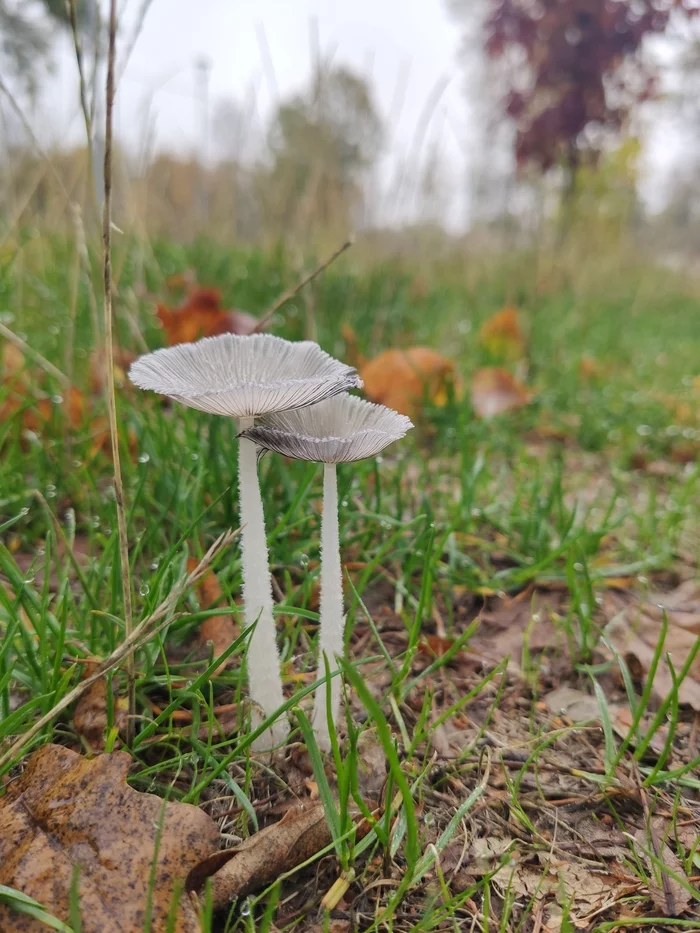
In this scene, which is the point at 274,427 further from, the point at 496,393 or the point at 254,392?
the point at 496,393

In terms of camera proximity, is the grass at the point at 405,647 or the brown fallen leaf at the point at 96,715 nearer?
the grass at the point at 405,647

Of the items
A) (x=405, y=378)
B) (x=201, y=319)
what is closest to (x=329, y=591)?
(x=405, y=378)

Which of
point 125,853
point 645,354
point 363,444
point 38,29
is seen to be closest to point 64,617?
point 125,853

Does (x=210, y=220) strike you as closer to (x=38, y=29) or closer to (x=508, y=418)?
(x=508, y=418)

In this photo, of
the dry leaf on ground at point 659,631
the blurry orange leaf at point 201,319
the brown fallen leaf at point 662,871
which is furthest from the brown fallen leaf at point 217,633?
the blurry orange leaf at point 201,319

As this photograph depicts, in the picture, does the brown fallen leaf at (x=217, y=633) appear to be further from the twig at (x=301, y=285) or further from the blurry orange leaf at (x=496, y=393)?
the blurry orange leaf at (x=496, y=393)

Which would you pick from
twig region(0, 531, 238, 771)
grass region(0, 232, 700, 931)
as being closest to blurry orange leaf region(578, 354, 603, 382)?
grass region(0, 232, 700, 931)

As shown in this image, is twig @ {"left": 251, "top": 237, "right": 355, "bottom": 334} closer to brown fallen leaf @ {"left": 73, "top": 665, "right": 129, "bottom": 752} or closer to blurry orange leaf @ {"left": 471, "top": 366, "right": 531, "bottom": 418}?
brown fallen leaf @ {"left": 73, "top": 665, "right": 129, "bottom": 752}
